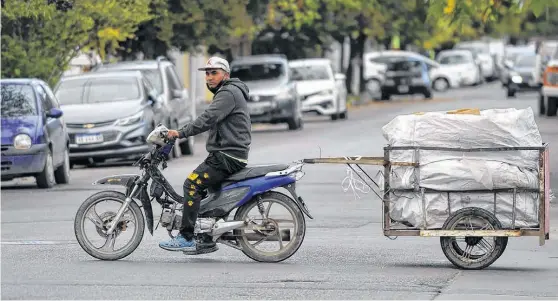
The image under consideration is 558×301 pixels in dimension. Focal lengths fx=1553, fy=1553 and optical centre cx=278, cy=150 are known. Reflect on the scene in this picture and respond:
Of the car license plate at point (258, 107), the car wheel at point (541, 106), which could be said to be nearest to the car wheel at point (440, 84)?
the car wheel at point (541, 106)

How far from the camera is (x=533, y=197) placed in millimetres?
12289

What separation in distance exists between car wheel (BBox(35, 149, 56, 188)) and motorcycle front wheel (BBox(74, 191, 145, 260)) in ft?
28.5

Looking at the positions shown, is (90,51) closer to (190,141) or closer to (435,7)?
(190,141)

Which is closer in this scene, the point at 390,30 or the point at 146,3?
the point at 146,3

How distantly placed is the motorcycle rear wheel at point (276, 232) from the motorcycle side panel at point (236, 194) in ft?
0.34

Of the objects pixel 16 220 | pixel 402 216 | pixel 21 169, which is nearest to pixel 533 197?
pixel 402 216

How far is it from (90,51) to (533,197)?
84.3 feet

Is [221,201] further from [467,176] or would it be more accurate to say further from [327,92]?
[327,92]

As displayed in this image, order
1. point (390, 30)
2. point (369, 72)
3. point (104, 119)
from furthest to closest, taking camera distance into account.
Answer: point (369, 72)
point (390, 30)
point (104, 119)

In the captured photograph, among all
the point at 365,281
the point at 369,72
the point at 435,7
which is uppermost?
the point at 435,7

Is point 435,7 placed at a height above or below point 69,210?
above

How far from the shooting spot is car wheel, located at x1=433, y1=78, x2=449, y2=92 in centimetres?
6788

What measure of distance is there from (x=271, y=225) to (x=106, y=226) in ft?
4.55

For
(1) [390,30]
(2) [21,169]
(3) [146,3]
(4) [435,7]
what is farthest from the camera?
(1) [390,30]
